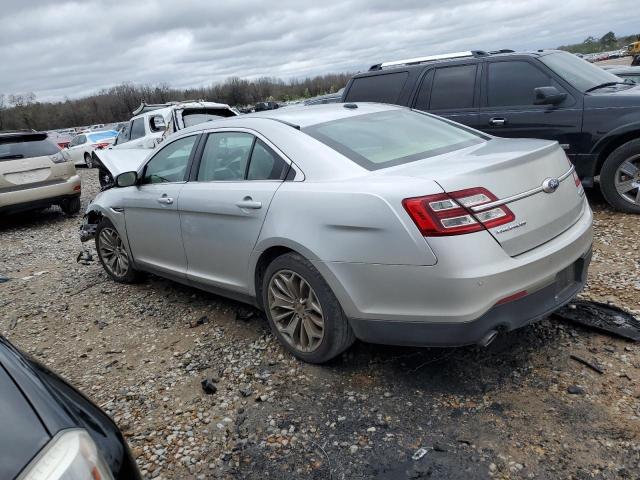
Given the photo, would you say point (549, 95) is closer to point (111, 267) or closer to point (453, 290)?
point (453, 290)

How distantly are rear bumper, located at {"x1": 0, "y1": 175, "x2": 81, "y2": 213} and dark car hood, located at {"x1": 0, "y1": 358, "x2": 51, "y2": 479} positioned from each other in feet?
27.8

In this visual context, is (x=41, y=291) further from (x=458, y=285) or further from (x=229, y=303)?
(x=458, y=285)

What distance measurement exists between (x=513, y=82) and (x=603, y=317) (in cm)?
364

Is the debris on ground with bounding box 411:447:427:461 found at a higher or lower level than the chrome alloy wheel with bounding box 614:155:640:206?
lower

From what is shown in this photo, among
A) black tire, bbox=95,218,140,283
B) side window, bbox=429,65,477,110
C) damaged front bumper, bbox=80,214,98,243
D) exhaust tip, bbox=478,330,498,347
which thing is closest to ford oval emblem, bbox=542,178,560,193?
exhaust tip, bbox=478,330,498,347

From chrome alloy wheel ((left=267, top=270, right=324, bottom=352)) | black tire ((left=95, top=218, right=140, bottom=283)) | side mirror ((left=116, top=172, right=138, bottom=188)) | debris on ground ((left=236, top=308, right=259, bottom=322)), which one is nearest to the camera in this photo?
chrome alloy wheel ((left=267, top=270, right=324, bottom=352))

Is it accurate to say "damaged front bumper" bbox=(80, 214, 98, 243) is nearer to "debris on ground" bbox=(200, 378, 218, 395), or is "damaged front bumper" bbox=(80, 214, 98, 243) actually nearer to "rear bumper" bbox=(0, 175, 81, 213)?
"debris on ground" bbox=(200, 378, 218, 395)

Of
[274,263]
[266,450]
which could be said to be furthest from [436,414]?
[274,263]

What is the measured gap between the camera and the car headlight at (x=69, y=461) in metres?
1.17

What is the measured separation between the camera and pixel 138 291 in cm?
533

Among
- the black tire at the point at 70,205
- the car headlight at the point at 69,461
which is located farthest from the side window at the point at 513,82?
the black tire at the point at 70,205

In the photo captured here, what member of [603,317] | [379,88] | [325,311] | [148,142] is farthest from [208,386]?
[148,142]

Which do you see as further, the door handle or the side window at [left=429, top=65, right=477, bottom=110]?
the side window at [left=429, top=65, right=477, bottom=110]

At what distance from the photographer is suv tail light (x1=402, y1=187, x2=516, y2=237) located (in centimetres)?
257
